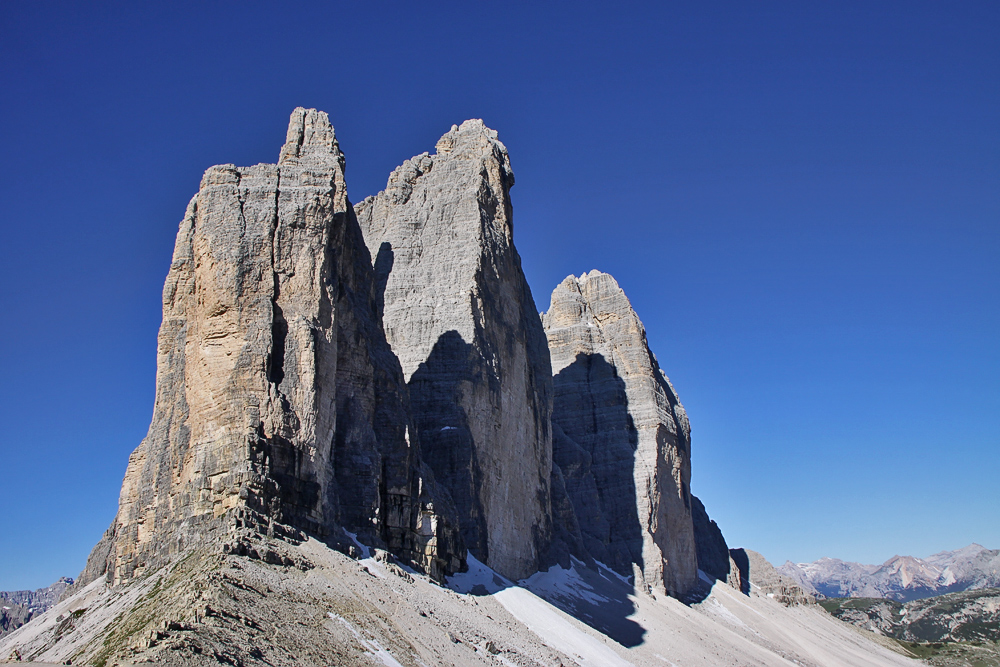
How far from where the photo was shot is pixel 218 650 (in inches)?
811

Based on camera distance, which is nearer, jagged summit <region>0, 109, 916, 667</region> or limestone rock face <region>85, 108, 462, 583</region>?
jagged summit <region>0, 109, 916, 667</region>

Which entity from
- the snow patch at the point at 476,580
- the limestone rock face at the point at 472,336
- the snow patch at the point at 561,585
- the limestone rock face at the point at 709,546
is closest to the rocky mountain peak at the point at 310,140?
the limestone rock face at the point at 472,336

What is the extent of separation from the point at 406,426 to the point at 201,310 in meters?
10.4

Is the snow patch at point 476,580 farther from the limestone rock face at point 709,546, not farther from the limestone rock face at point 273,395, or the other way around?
the limestone rock face at point 709,546

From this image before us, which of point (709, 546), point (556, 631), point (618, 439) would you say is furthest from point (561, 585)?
point (709, 546)

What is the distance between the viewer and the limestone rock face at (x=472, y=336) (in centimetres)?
4903

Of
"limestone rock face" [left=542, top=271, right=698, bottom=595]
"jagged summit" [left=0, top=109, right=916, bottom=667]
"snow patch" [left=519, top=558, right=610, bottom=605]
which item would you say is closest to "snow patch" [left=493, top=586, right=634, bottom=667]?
"jagged summit" [left=0, top=109, right=916, bottom=667]

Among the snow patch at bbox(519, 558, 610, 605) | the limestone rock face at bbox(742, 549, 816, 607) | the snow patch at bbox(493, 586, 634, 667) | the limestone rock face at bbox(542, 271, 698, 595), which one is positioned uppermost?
the limestone rock face at bbox(542, 271, 698, 595)

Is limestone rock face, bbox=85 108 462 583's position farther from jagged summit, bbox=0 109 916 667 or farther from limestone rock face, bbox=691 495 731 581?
limestone rock face, bbox=691 495 731 581

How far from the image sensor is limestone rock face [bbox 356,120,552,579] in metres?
49.0

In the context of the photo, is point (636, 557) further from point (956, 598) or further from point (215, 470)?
point (956, 598)

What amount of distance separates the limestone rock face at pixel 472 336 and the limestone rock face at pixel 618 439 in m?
11.7

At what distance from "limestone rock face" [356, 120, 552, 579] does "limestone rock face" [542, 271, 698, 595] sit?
38.2 feet

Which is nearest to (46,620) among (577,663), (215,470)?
(215,470)
